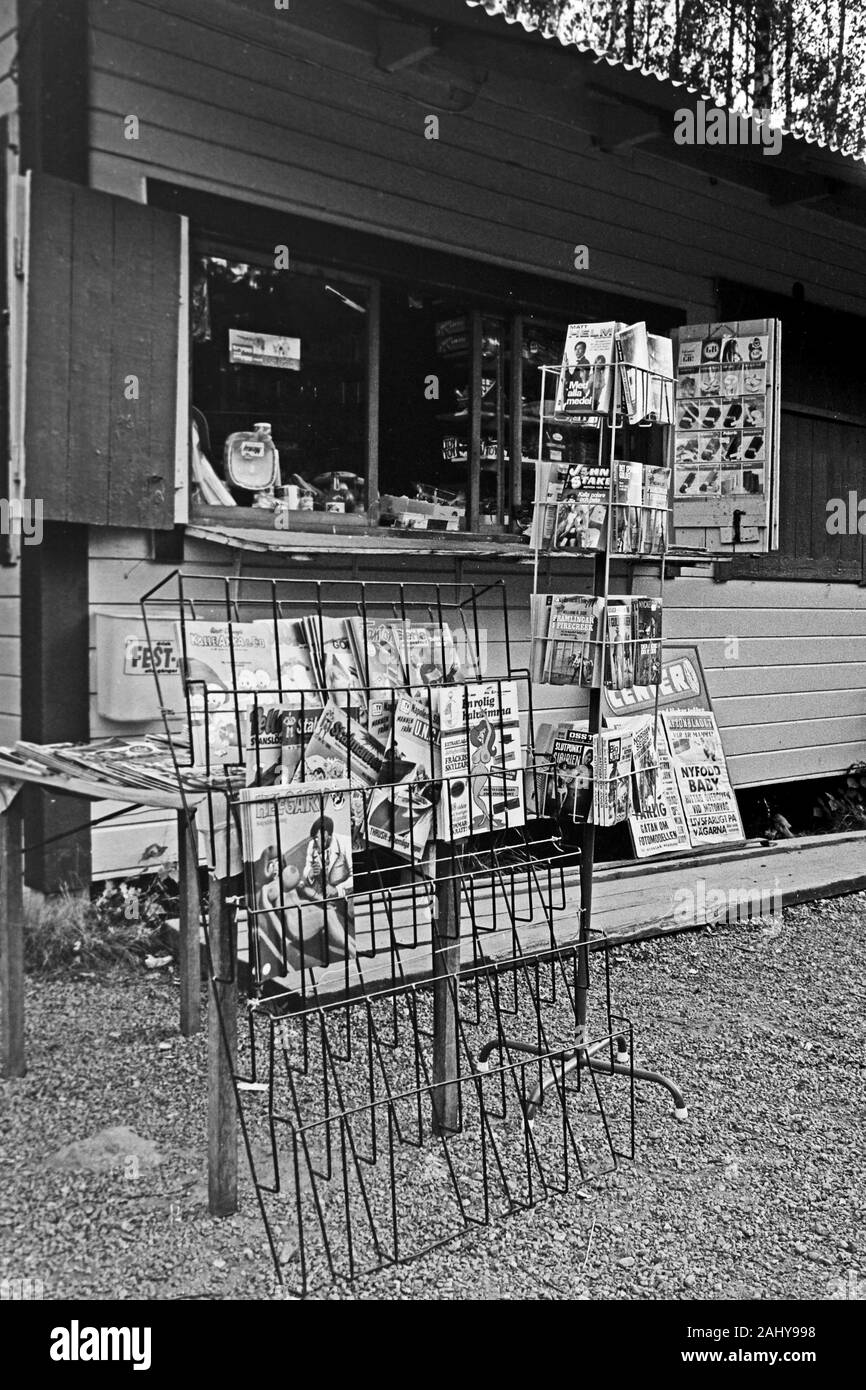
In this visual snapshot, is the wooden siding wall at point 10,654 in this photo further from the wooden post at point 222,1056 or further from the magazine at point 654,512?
the magazine at point 654,512

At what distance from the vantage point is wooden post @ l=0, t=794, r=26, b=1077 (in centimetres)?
346

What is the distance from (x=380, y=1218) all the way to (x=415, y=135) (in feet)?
15.9

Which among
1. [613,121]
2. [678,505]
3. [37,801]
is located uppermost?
[613,121]

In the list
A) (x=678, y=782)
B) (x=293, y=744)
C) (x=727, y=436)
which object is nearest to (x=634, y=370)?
(x=293, y=744)

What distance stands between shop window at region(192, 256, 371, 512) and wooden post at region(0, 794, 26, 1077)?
2269mm

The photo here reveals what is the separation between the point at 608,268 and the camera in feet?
22.2

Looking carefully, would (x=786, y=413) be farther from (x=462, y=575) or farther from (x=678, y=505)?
(x=462, y=575)

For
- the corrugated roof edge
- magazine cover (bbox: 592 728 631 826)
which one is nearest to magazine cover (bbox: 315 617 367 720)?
magazine cover (bbox: 592 728 631 826)

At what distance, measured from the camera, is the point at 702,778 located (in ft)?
23.5

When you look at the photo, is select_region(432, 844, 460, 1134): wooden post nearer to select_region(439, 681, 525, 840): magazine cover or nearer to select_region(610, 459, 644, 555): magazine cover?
select_region(439, 681, 525, 840): magazine cover

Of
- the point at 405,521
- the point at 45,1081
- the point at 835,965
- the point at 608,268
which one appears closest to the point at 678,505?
the point at 608,268

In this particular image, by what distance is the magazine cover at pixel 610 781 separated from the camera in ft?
12.0

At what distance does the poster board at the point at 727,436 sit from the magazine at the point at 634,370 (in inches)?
124

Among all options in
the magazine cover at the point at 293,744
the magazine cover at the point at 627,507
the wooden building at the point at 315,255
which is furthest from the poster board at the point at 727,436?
the magazine cover at the point at 293,744
